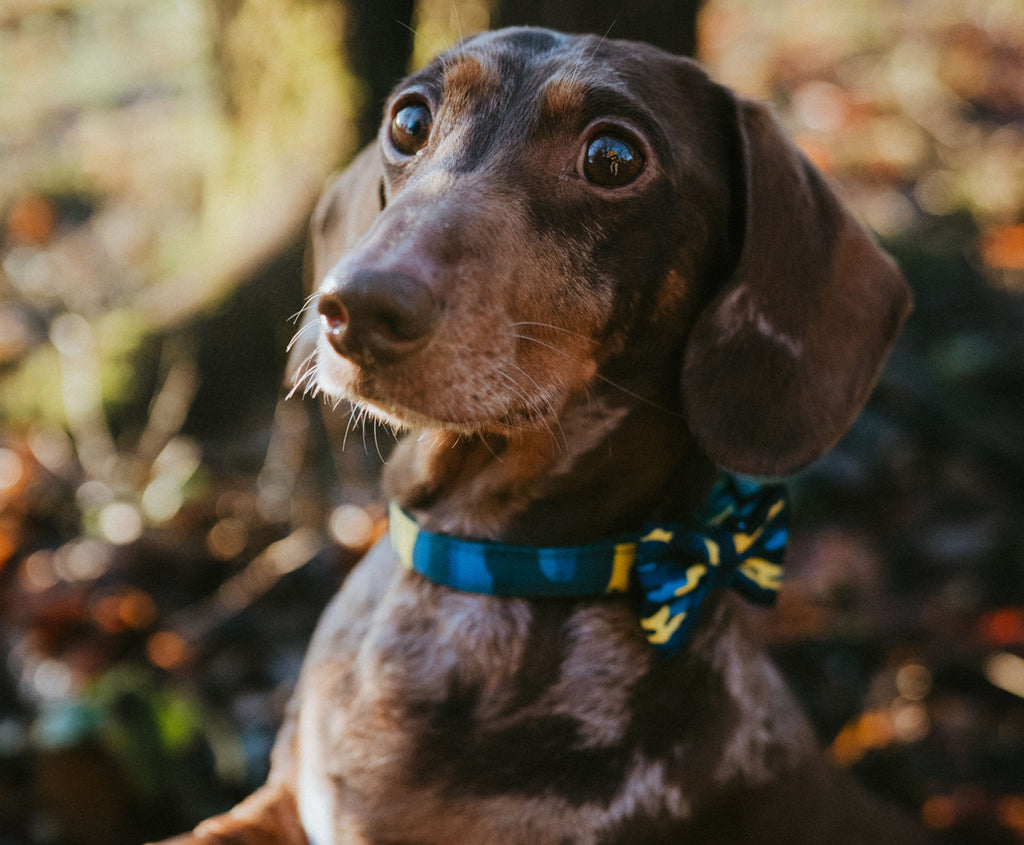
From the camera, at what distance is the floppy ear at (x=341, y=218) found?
2.23 m

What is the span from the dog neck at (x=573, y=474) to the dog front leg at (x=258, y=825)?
0.77 meters

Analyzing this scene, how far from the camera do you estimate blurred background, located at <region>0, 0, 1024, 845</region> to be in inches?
114

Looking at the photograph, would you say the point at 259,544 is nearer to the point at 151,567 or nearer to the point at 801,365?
the point at 151,567

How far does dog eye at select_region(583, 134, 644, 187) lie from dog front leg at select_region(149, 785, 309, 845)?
5.36 ft

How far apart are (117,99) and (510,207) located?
777 cm

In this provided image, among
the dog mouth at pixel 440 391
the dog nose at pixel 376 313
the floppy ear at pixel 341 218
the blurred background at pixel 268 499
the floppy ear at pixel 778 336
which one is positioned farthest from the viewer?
the blurred background at pixel 268 499

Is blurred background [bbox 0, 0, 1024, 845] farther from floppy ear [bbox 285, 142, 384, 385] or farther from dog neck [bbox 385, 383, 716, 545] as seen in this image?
dog neck [bbox 385, 383, 716, 545]

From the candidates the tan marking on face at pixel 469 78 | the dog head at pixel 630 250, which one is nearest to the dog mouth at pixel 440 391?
the dog head at pixel 630 250

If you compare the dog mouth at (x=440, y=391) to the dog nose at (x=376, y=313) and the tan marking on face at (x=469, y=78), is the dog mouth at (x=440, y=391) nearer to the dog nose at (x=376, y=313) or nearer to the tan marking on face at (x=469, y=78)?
the dog nose at (x=376, y=313)

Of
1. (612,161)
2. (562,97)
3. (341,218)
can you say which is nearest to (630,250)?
(612,161)

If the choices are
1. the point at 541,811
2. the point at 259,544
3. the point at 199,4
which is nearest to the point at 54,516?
the point at 259,544

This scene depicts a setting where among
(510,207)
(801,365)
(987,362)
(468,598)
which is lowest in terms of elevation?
(987,362)

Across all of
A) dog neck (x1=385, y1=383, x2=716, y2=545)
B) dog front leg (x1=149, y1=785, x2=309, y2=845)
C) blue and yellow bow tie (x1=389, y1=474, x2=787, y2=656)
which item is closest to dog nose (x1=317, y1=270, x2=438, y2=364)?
dog neck (x1=385, y1=383, x2=716, y2=545)

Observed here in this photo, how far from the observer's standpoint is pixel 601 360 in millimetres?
1899
